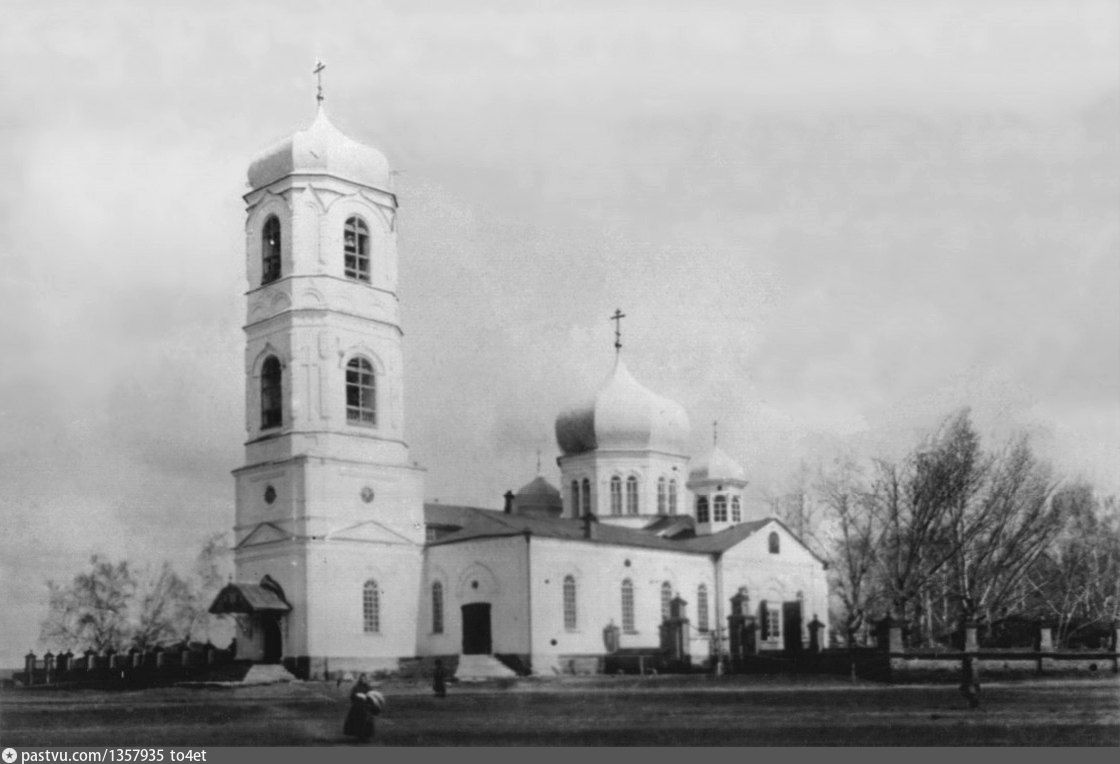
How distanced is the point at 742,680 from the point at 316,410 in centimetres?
1239

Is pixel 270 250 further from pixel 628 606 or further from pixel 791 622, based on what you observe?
pixel 791 622

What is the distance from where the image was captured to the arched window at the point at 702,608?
4734cm

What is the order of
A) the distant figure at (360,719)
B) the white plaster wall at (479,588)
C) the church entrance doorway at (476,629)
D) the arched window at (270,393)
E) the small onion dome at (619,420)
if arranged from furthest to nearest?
1. the small onion dome at (619,420)
2. the church entrance doorway at (476,629)
3. the white plaster wall at (479,588)
4. the arched window at (270,393)
5. the distant figure at (360,719)

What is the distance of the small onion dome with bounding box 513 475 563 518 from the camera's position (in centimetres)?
5431

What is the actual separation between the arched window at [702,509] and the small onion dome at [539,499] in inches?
201

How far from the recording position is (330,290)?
36625 mm

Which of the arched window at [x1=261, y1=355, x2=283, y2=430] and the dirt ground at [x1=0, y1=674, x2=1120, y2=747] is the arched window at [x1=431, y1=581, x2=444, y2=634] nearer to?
the arched window at [x1=261, y1=355, x2=283, y2=430]

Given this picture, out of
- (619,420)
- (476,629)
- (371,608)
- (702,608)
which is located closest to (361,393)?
Answer: (371,608)

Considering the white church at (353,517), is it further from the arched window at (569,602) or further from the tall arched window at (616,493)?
the tall arched window at (616,493)

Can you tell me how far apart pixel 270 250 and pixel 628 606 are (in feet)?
50.8

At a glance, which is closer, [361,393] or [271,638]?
[361,393]

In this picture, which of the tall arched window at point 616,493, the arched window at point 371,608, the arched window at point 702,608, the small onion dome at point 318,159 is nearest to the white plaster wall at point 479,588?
the arched window at point 371,608

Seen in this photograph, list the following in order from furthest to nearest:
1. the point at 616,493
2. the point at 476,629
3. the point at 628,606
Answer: the point at 616,493
the point at 628,606
the point at 476,629

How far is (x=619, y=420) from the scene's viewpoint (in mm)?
Answer: 50406
